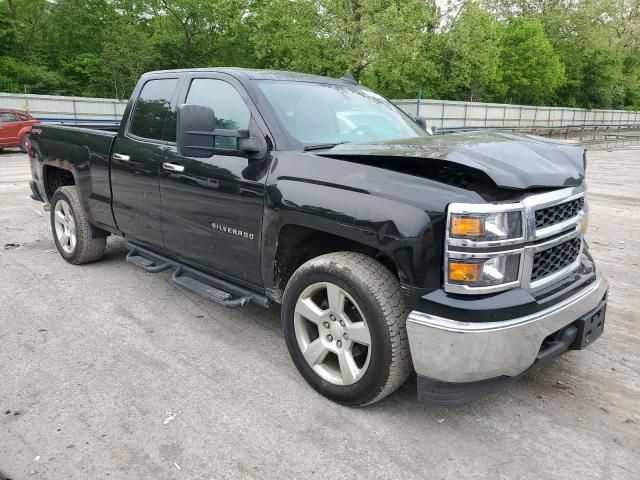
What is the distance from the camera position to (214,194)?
3.72 metres

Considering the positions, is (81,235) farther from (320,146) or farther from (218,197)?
(320,146)

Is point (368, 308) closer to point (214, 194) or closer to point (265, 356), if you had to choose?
point (265, 356)

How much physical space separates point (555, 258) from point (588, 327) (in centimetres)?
44

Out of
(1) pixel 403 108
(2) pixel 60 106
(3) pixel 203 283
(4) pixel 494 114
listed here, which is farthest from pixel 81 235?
(4) pixel 494 114

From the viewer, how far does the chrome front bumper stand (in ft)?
8.32

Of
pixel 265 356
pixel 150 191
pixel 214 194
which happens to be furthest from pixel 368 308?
pixel 150 191

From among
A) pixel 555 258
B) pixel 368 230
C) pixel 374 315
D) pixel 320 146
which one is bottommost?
pixel 374 315

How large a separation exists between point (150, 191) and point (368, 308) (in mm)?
2330

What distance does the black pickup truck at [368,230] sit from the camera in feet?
8.48

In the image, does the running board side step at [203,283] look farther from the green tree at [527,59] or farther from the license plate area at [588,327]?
the green tree at [527,59]

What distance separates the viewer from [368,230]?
2.79 m

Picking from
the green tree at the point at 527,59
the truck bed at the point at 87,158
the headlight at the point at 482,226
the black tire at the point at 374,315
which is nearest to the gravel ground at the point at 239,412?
the black tire at the point at 374,315

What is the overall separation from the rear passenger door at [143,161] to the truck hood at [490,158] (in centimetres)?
169

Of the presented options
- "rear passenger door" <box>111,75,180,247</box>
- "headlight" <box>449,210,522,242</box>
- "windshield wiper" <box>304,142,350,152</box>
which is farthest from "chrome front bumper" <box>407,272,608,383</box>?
"rear passenger door" <box>111,75,180,247</box>
